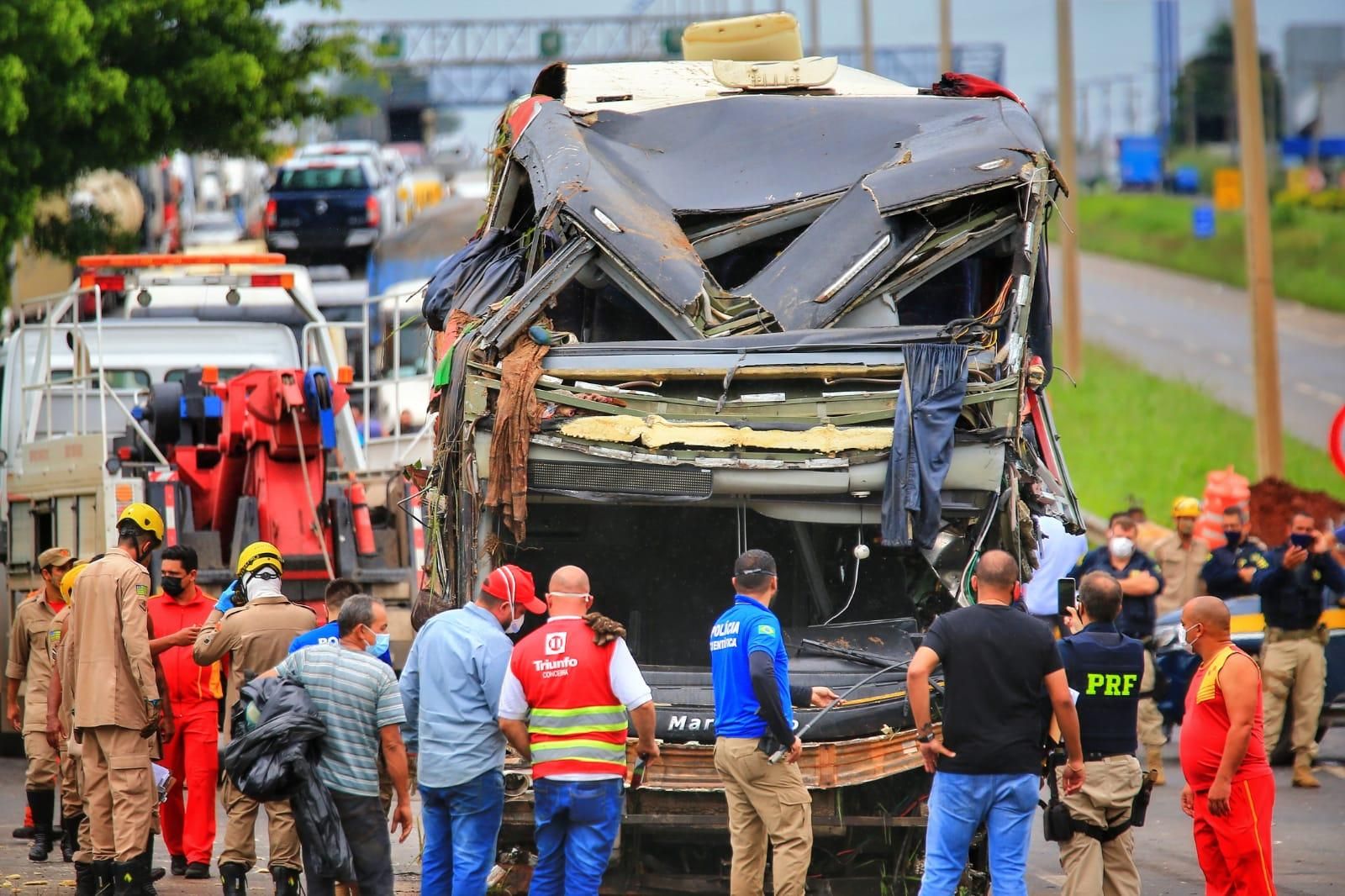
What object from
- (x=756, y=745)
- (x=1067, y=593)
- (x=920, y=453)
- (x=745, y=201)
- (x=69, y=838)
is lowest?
(x=69, y=838)

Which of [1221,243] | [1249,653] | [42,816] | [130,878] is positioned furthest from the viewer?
[1221,243]

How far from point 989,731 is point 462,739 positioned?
2.17 metres

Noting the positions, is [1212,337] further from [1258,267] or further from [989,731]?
[989,731]

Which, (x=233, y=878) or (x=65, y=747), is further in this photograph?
(x=65, y=747)

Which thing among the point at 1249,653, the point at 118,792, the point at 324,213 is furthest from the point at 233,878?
the point at 324,213

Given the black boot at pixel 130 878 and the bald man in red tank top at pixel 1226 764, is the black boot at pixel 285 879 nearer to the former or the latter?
the black boot at pixel 130 878

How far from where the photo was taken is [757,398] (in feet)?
28.4

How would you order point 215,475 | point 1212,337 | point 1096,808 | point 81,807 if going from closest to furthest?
point 1096,808, point 81,807, point 215,475, point 1212,337

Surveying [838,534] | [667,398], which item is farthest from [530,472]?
[838,534]

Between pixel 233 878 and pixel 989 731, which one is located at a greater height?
pixel 989 731

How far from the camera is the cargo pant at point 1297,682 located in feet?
42.4

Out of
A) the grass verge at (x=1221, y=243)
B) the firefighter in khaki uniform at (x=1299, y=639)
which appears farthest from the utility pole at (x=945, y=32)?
the firefighter in khaki uniform at (x=1299, y=639)

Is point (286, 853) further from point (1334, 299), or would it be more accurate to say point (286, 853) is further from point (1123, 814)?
point (1334, 299)

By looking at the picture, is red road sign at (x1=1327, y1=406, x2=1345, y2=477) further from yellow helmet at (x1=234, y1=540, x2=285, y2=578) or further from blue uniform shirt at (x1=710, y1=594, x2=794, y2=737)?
yellow helmet at (x1=234, y1=540, x2=285, y2=578)
